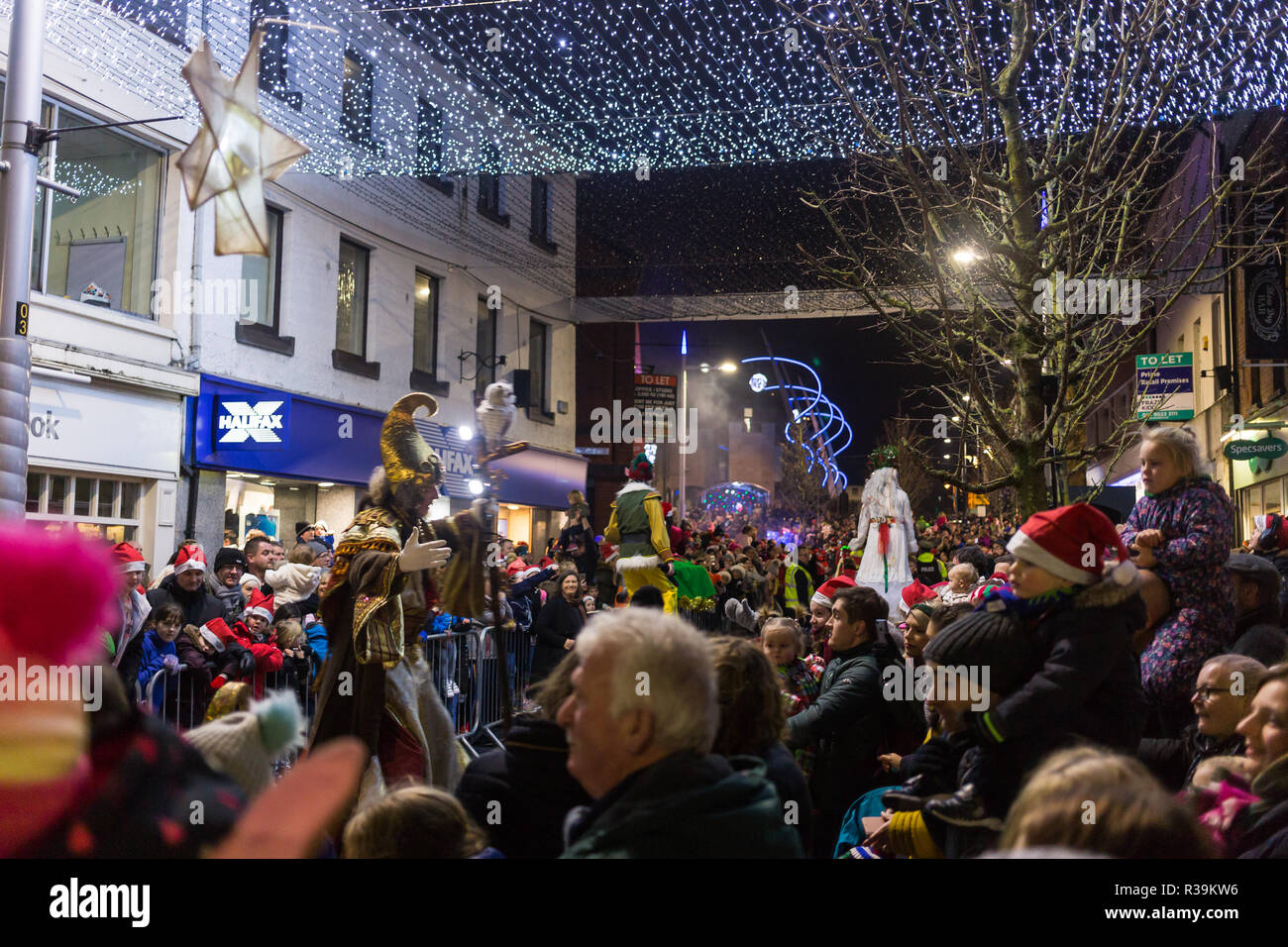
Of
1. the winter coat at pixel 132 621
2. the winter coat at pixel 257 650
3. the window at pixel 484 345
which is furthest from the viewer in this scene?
the window at pixel 484 345

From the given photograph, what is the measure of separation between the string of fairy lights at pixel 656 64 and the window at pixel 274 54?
3 cm

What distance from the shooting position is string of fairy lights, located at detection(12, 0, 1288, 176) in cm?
660

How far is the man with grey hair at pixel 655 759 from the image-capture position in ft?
6.41

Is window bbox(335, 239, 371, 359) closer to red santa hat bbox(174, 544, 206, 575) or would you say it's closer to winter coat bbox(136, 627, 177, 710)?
red santa hat bbox(174, 544, 206, 575)

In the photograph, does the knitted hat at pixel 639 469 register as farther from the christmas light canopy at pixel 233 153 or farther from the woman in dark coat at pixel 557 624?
the christmas light canopy at pixel 233 153

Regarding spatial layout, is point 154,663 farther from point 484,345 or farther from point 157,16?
point 484,345

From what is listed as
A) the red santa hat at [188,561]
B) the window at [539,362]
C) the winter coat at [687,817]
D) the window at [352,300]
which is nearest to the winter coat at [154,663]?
the red santa hat at [188,561]

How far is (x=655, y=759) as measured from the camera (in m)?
2.09

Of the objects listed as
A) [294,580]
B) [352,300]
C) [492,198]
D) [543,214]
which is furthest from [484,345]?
[294,580]

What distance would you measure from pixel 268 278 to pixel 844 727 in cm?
1207

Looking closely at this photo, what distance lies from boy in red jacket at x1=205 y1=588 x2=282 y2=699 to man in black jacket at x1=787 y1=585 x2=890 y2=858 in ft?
13.1

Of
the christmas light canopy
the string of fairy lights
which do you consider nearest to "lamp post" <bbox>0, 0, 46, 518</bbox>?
the christmas light canopy
